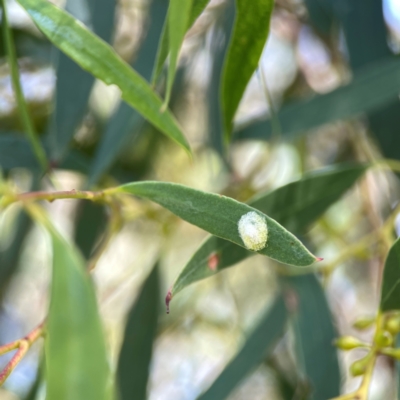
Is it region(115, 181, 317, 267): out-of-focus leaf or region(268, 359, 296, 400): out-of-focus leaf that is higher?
region(115, 181, 317, 267): out-of-focus leaf

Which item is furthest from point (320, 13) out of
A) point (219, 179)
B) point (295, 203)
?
point (295, 203)

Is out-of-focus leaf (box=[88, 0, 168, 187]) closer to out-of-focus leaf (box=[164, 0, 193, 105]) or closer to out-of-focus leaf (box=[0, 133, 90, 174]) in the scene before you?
out-of-focus leaf (box=[0, 133, 90, 174])

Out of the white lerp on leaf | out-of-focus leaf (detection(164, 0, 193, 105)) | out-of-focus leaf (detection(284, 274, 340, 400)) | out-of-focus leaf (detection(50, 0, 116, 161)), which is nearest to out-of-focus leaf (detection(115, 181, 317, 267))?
the white lerp on leaf

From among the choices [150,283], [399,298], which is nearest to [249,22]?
[399,298]

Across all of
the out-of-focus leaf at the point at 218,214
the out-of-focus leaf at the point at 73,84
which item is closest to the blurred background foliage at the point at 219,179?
the out-of-focus leaf at the point at 73,84

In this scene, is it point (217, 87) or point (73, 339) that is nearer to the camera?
point (73, 339)

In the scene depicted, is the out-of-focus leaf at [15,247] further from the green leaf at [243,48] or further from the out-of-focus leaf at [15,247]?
the green leaf at [243,48]

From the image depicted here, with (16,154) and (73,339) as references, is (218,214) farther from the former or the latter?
(16,154)
